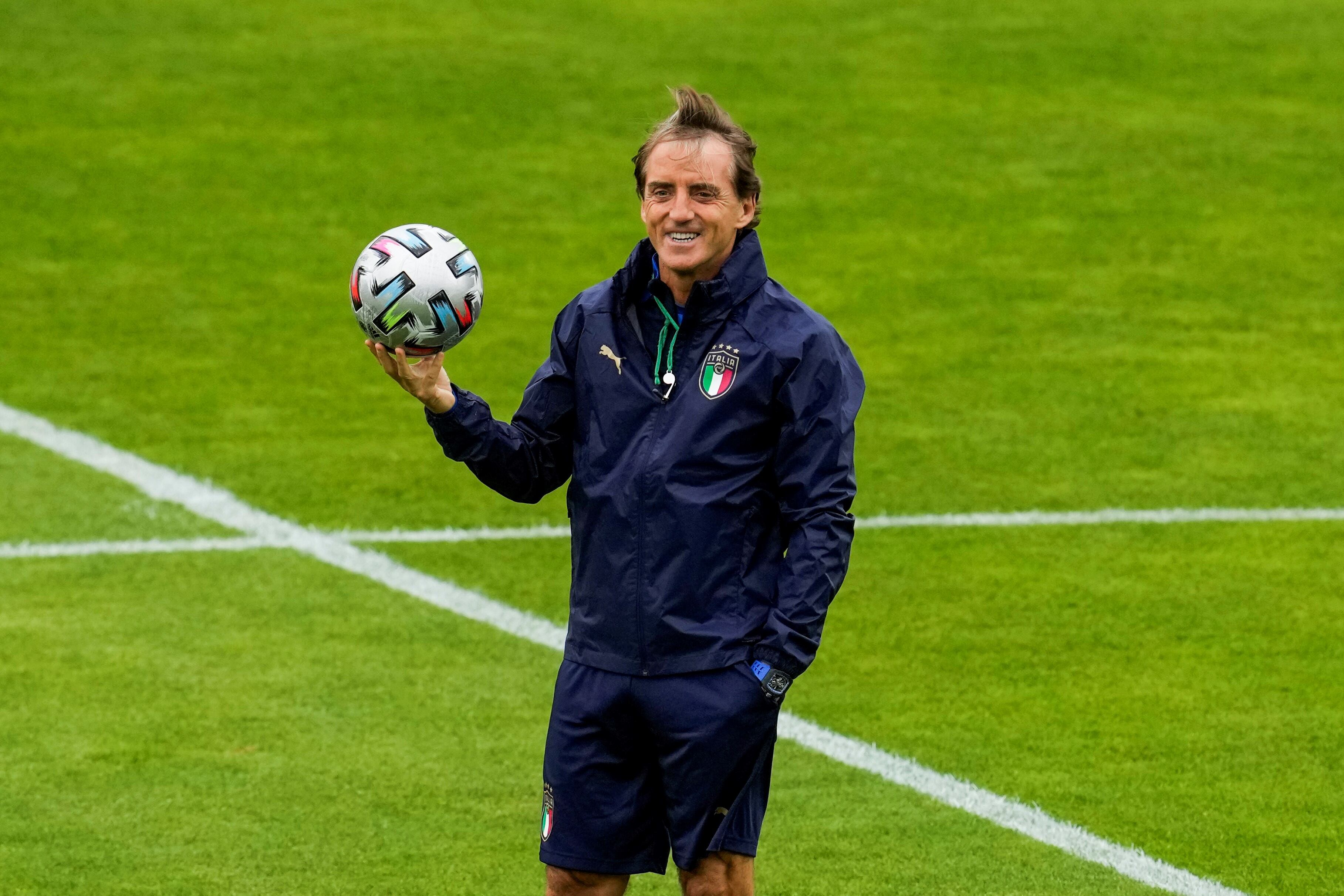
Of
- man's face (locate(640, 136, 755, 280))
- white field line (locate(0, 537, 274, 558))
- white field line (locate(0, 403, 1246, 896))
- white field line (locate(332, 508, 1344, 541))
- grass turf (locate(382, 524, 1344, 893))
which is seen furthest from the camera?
white field line (locate(332, 508, 1344, 541))

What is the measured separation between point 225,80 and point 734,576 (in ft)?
40.8

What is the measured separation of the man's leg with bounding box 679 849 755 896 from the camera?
13.7 feet

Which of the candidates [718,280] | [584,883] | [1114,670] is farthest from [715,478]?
[1114,670]

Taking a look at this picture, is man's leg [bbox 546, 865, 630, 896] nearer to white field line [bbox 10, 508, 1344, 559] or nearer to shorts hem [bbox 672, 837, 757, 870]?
shorts hem [bbox 672, 837, 757, 870]

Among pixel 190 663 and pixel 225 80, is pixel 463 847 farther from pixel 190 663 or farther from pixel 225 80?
pixel 225 80

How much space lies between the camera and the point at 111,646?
7.14m

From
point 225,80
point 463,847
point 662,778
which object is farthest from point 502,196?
point 662,778

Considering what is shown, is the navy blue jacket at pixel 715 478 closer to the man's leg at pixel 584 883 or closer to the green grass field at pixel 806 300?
the man's leg at pixel 584 883

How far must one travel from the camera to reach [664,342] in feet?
13.7

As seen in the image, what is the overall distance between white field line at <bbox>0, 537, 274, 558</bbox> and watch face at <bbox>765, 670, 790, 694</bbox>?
184 inches

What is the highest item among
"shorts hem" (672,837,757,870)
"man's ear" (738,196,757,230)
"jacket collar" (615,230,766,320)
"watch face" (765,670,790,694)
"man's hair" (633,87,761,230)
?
"man's hair" (633,87,761,230)

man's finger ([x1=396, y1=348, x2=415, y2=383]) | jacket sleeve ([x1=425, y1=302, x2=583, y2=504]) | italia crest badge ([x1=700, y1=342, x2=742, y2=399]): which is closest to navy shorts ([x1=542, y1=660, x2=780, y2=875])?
jacket sleeve ([x1=425, y1=302, x2=583, y2=504])

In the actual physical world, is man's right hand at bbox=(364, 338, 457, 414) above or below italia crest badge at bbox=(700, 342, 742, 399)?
below

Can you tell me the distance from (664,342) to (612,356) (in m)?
0.11
